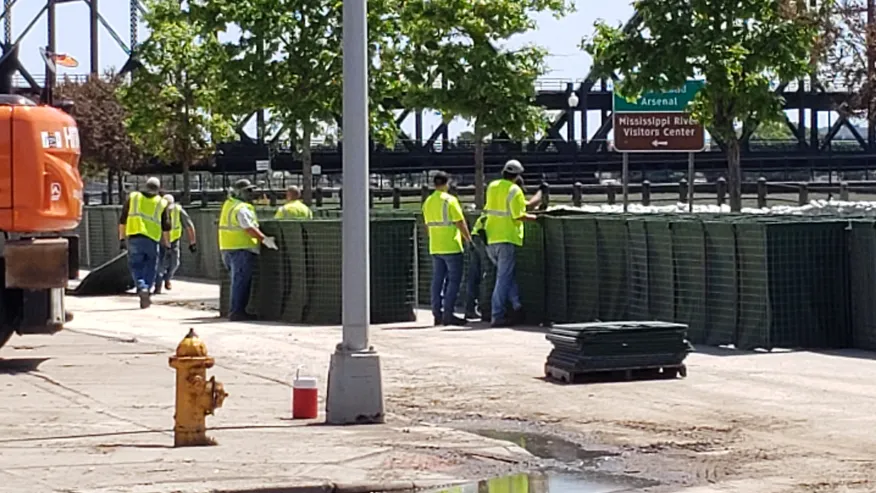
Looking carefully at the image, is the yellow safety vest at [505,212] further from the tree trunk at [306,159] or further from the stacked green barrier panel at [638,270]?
the tree trunk at [306,159]

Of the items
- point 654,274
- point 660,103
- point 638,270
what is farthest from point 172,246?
point 654,274

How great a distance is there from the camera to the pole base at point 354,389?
1218 centimetres

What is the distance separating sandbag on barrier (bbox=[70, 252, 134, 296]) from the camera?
92.2 feet

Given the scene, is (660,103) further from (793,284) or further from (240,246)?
(793,284)

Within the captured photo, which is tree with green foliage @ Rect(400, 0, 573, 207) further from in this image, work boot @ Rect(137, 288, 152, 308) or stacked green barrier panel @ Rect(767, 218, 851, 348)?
stacked green barrier panel @ Rect(767, 218, 851, 348)

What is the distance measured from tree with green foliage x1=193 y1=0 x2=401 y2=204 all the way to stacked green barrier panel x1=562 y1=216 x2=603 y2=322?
10.5 metres

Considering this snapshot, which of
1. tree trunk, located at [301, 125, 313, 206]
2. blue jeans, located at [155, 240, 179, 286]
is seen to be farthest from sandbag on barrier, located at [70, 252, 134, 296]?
tree trunk, located at [301, 125, 313, 206]

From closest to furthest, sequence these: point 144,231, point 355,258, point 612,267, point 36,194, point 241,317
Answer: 1. point 355,258
2. point 36,194
3. point 612,267
4. point 241,317
5. point 144,231

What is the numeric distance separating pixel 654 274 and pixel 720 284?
47.4 inches

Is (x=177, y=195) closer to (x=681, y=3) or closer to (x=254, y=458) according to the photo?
(x=681, y=3)

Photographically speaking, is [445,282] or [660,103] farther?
[660,103]

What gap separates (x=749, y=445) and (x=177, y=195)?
1563 inches

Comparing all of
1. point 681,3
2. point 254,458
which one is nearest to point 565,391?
point 254,458

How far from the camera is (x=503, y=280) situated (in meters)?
19.9
